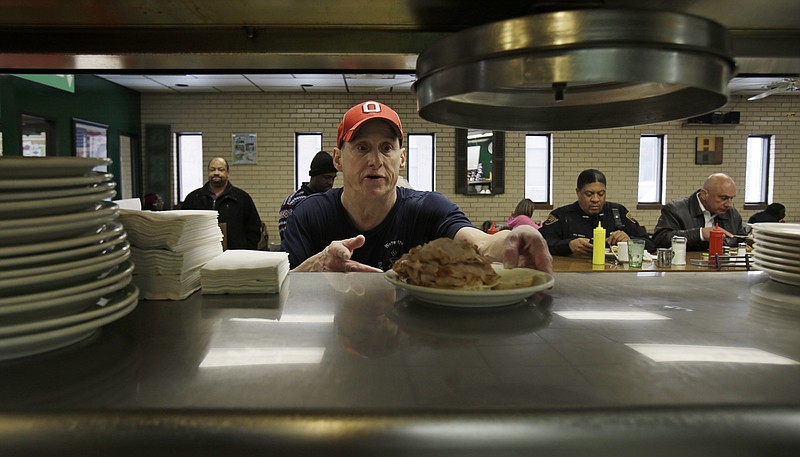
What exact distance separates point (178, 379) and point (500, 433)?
1.22 ft

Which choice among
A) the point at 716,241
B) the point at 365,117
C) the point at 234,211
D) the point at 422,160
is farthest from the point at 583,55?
the point at 422,160

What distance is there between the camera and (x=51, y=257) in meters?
0.69

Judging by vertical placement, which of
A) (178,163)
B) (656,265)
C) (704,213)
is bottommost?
(656,265)

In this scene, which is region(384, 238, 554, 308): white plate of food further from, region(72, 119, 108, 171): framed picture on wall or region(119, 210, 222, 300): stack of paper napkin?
region(72, 119, 108, 171): framed picture on wall

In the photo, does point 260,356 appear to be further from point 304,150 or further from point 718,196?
point 304,150

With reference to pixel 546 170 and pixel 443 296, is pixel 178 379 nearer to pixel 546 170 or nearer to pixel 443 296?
pixel 443 296

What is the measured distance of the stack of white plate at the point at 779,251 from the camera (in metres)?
1.08

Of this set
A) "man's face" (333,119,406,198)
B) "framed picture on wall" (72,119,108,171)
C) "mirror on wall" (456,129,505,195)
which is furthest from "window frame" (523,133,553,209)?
"man's face" (333,119,406,198)

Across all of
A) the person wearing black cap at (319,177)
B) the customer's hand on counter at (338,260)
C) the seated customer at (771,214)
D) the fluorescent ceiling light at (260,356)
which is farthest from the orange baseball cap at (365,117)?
the seated customer at (771,214)

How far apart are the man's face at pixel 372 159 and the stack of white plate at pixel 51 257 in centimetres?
129

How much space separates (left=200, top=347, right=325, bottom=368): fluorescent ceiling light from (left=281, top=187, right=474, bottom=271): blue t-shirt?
136cm

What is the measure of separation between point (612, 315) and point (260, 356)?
0.59 m

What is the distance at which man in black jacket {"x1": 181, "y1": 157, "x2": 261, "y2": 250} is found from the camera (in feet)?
19.9

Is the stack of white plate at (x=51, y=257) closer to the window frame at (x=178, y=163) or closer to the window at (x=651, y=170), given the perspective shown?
the window frame at (x=178, y=163)
